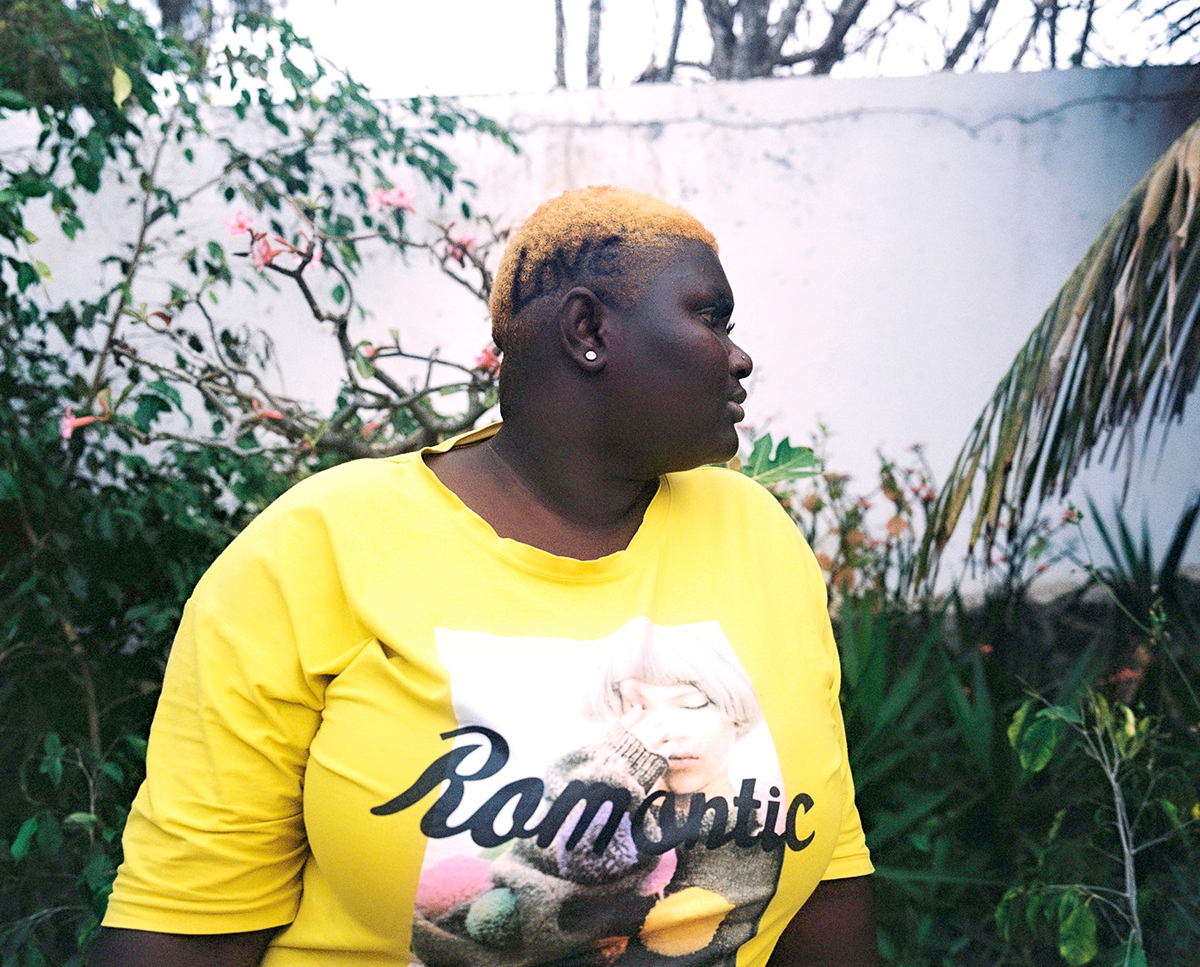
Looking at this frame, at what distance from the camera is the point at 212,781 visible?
1.19 m

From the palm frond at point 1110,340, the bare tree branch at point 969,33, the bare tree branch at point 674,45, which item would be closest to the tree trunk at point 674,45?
the bare tree branch at point 674,45

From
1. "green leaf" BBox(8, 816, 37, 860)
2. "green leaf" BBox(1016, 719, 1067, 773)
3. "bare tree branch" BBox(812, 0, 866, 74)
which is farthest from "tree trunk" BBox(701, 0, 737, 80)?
"green leaf" BBox(8, 816, 37, 860)

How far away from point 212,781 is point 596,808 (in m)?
0.47

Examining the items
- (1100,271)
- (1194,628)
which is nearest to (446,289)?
(1100,271)

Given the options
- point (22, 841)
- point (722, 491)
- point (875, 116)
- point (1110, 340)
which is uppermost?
point (875, 116)

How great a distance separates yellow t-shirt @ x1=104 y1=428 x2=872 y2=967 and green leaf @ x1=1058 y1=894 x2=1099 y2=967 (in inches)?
51.2

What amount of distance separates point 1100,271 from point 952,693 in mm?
1237

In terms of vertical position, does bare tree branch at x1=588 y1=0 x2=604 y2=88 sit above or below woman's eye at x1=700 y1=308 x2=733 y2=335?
above

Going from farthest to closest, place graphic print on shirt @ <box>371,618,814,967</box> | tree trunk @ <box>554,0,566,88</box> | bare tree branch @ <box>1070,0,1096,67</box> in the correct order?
tree trunk @ <box>554,0,566,88</box> → bare tree branch @ <box>1070,0,1096,67</box> → graphic print on shirt @ <box>371,618,814,967</box>

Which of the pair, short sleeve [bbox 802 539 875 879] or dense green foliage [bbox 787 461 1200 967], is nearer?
short sleeve [bbox 802 539 875 879]

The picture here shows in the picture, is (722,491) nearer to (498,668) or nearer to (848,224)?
(498,668)

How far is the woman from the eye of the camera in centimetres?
117

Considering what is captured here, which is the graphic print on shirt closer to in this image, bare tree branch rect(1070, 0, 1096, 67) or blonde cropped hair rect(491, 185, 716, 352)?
blonde cropped hair rect(491, 185, 716, 352)

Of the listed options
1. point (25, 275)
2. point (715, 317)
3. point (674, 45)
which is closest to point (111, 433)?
point (25, 275)
